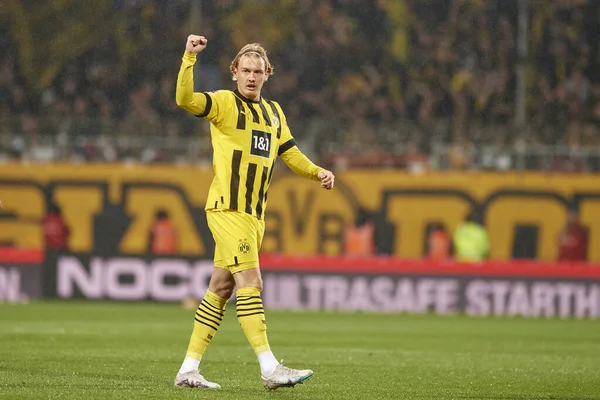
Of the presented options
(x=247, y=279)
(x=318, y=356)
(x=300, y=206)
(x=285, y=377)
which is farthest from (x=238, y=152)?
(x=300, y=206)

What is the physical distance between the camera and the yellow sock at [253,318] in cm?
800

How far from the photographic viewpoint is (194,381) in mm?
8102

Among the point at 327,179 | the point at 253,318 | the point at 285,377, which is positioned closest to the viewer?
the point at 285,377

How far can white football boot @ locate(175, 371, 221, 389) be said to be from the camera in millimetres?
8086

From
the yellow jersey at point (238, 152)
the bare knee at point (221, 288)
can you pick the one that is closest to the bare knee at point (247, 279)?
the bare knee at point (221, 288)

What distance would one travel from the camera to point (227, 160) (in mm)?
8133

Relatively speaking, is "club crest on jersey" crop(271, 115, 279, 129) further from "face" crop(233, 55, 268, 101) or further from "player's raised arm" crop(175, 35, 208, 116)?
"player's raised arm" crop(175, 35, 208, 116)

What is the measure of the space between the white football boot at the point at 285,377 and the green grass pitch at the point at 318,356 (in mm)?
82

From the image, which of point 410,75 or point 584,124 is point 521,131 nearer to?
point 584,124

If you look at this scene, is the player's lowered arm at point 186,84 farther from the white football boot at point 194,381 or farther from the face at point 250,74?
the white football boot at point 194,381

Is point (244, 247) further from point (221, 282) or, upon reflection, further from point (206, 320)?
point (206, 320)

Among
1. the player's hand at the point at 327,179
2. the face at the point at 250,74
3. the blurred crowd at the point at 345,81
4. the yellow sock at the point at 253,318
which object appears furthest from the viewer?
the blurred crowd at the point at 345,81

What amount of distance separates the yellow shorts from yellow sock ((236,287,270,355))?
18cm

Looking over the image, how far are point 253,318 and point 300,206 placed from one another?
18733mm
